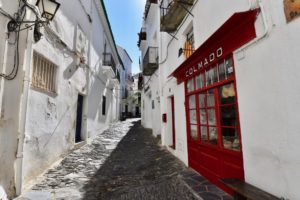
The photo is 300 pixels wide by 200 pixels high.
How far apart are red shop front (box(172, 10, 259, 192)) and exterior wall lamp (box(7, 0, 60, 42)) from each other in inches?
136

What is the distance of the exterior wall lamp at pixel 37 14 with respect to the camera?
3533 millimetres

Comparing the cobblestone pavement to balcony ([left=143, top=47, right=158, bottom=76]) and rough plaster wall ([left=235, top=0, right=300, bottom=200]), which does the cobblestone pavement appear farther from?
balcony ([left=143, top=47, right=158, bottom=76])

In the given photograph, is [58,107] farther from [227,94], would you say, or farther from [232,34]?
[232,34]

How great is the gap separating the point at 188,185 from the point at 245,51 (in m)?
2.92

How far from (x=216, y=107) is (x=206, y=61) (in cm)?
112

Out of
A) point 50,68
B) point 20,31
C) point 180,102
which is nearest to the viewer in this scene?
point 20,31

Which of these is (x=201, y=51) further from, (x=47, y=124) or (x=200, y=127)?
(x=47, y=124)

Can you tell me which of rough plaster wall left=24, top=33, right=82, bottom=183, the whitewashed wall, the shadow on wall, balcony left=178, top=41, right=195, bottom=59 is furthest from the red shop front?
the shadow on wall

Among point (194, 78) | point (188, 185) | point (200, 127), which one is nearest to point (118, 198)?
point (188, 185)

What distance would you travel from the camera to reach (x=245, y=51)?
9.76 ft

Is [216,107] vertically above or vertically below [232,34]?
below

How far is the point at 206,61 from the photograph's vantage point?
420 centimetres

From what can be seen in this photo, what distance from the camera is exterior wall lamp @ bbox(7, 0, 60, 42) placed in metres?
3.53

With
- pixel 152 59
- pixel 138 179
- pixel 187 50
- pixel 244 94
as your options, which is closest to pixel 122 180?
pixel 138 179
